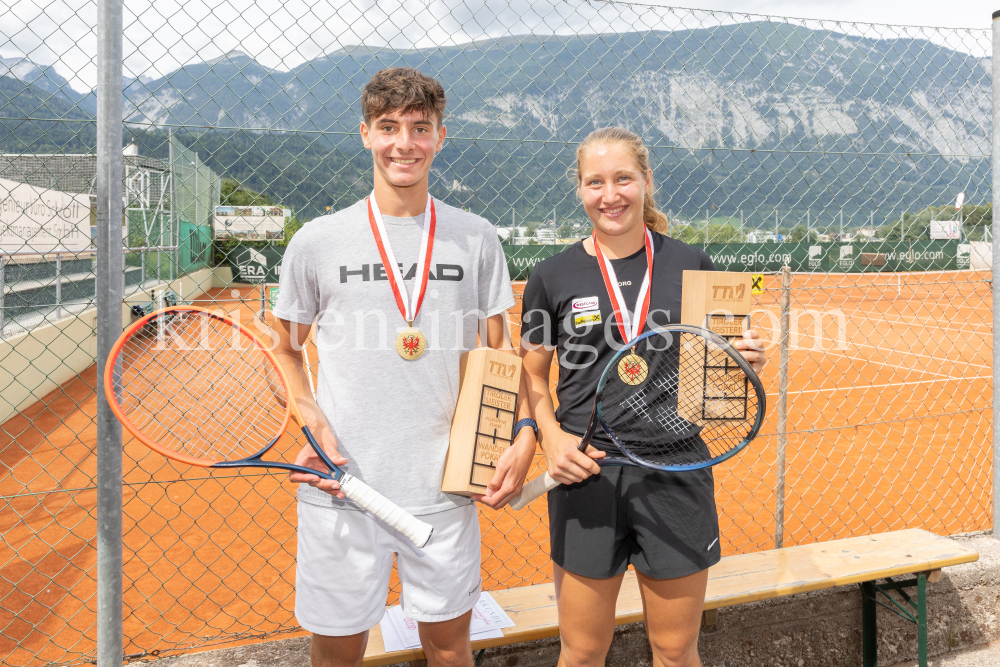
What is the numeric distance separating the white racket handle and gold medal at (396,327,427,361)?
317 mm

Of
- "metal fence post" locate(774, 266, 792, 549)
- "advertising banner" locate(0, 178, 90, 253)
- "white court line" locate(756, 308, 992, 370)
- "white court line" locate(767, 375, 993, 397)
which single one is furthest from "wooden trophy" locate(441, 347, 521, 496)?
"white court line" locate(756, 308, 992, 370)

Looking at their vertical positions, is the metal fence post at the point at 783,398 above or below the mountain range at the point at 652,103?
below

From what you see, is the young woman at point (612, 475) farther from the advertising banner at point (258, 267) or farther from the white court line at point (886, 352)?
the white court line at point (886, 352)

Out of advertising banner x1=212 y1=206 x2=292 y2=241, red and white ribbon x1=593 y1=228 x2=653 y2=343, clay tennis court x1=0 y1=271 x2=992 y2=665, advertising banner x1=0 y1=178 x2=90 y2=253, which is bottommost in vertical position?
clay tennis court x1=0 y1=271 x2=992 y2=665

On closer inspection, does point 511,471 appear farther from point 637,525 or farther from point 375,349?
point 375,349

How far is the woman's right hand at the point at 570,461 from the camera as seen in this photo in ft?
5.41

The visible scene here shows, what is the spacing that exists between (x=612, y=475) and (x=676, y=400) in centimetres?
26

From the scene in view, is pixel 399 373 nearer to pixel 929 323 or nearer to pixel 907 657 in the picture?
pixel 907 657

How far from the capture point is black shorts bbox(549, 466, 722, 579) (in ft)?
Answer: 5.50

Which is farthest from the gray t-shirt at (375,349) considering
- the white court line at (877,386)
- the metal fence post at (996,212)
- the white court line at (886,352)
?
the white court line at (886,352)

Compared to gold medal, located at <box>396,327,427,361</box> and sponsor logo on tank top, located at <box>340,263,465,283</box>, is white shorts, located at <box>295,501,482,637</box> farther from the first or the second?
sponsor logo on tank top, located at <box>340,263,465,283</box>

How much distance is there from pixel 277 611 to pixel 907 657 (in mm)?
3024

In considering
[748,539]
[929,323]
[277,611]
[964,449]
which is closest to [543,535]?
[748,539]

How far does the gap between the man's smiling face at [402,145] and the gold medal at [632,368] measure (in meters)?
0.67
